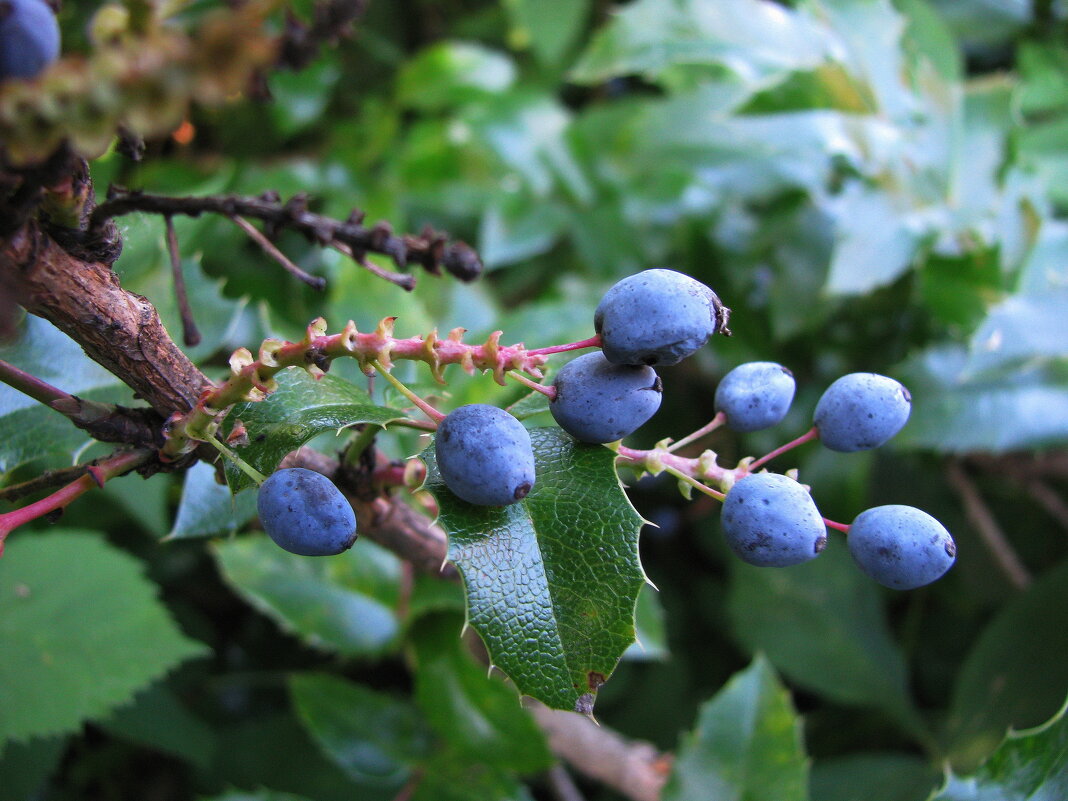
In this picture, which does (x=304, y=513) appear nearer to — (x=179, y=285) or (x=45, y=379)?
(x=179, y=285)

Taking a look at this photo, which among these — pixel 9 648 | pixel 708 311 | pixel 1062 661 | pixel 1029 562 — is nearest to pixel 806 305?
pixel 1062 661

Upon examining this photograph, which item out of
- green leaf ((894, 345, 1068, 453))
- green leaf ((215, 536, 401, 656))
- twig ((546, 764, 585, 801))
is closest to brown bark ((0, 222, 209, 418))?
green leaf ((215, 536, 401, 656))

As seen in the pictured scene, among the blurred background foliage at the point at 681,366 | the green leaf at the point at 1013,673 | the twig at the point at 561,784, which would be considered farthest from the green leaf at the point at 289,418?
the green leaf at the point at 1013,673

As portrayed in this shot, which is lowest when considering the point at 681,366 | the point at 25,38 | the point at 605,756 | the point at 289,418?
the point at 605,756

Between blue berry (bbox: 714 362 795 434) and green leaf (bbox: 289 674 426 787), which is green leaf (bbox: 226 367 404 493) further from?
green leaf (bbox: 289 674 426 787)

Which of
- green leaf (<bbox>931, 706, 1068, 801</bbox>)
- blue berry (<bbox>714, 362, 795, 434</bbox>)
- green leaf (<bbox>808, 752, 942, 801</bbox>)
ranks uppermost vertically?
blue berry (<bbox>714, 362, 795, 434</bbox>)

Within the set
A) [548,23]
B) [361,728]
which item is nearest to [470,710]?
[361,728]

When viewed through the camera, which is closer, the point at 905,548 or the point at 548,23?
the point at 905,548
